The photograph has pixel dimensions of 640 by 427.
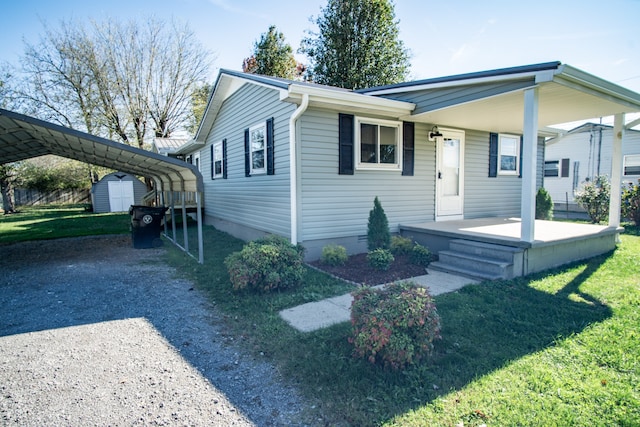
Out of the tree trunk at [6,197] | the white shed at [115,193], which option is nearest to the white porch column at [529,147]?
the white shed at [115,193]

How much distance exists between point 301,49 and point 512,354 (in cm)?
2104

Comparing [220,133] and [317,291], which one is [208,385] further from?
[220,133]

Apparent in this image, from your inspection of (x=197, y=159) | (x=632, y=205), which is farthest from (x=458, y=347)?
(x=197, y=159)

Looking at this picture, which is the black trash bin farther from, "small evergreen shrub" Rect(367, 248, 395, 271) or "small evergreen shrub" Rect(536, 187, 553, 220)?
"small evergreen shrub" Rect(536, 187, 553, 220)

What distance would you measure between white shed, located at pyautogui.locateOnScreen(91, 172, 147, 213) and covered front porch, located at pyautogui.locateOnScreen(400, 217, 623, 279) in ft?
61.0

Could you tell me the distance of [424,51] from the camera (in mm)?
19859

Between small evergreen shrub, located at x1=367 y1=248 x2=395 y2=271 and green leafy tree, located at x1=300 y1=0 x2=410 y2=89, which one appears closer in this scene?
small evergreen shrub, located at x1=367 y1=248 x2=395 y2=271

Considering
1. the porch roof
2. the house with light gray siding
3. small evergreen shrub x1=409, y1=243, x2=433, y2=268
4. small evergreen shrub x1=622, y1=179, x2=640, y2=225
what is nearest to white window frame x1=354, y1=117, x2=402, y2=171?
the house with light gray siding

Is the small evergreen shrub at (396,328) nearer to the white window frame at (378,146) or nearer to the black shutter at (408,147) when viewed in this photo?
the white window frame at (378,146)

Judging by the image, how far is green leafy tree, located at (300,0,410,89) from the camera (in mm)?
19047

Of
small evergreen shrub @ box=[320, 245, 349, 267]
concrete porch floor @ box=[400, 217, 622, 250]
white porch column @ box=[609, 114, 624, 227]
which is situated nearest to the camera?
concrete porch floor @ box=[400, 217, 622, 250]

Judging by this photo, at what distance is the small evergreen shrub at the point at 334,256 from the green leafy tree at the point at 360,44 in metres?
15.5

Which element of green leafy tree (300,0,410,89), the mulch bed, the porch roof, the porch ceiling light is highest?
green leafy tree (300,0,410,89)

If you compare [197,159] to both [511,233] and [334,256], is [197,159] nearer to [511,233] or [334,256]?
[334,256]
